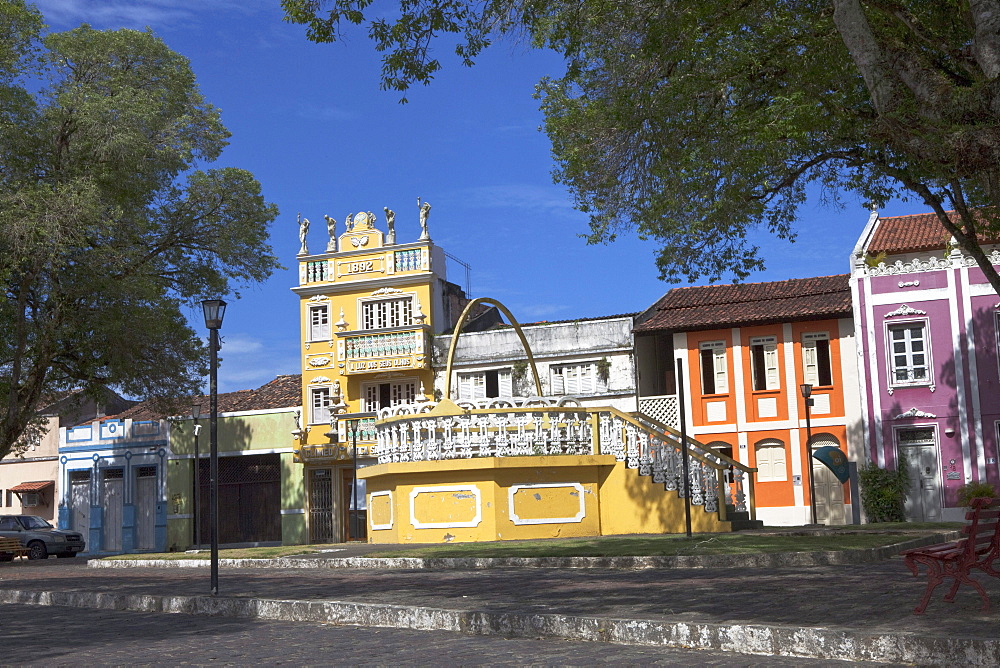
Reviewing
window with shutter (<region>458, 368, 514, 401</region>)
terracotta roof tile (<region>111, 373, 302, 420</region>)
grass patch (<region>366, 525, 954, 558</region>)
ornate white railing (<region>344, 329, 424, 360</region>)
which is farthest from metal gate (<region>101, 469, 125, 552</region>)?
grass patch (<region>366, 525, 954, 558</region>)

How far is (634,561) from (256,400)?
33110 millimetres

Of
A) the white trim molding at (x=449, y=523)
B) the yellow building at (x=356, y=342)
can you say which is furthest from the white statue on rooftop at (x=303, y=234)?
the white trim molding at (x=449, y=523)

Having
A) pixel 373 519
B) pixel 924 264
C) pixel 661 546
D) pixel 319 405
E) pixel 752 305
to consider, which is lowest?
pixel 661 546

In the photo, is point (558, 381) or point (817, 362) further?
point (558, 381)

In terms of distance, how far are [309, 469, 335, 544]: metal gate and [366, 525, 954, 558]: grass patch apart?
2151 centimetres

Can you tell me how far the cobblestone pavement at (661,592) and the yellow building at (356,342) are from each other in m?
23.9

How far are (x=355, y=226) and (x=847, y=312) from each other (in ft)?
62.6

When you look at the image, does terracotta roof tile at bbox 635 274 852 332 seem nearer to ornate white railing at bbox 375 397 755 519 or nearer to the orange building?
the orange building

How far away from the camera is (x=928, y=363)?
3419 cm

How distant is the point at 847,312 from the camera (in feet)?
118

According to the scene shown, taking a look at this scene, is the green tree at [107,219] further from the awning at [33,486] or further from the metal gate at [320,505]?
the awning at [33,486]

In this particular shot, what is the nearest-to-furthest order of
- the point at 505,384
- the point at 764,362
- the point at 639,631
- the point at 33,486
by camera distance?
the point at 639,631 < the point at 764,362 < the point at 505,384 < the point at 33,486

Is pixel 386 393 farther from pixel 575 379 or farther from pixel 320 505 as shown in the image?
pixel 575 379

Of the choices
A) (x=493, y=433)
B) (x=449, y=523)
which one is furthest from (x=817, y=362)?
(x=449, y=523)
